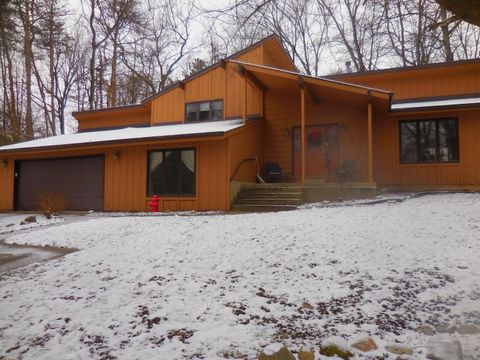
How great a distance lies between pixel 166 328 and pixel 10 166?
47.2ft

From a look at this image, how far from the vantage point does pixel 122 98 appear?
85.5 feet

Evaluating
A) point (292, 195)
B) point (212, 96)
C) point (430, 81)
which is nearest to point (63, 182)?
point (212, 96)

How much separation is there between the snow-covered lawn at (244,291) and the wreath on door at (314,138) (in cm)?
664

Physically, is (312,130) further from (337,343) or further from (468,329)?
(337,343)

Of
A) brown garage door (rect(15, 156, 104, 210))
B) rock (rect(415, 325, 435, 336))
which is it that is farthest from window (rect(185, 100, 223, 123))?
rock (rect(415, 325, 435, 336))

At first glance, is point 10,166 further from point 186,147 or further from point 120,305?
point 120,305

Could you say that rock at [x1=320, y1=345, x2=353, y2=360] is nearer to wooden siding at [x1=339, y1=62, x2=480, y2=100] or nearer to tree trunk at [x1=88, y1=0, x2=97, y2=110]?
wooden siding at [x1=339, y1=62, x2=480, y2=100]

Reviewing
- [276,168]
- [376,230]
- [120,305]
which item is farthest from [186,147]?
[120,305]

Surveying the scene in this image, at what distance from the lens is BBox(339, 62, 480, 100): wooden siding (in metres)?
12.5

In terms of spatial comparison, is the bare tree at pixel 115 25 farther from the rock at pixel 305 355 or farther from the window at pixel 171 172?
the rock at pixel 305 355

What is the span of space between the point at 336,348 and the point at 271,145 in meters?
11.1

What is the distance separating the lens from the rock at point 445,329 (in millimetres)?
3004

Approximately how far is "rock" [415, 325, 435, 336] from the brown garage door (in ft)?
38.0

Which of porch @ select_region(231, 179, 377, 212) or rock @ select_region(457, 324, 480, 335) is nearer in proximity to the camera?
rock @ select_region(457, 324, 480, 335)
